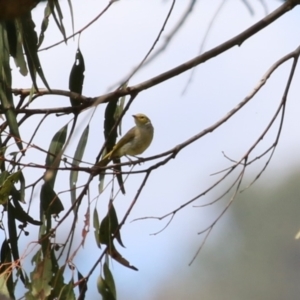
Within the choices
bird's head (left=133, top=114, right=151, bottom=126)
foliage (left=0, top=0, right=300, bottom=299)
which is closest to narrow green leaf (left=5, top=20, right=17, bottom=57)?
foliage (left=0, top=0, right=300, bottom=299)

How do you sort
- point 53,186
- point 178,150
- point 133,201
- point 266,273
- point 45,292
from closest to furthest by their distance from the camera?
point 178,150 < point 133,201 < point 45,292 < point 53,186 < point 266,273

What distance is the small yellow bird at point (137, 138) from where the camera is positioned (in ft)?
8.15

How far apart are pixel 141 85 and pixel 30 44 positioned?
9.8 inches

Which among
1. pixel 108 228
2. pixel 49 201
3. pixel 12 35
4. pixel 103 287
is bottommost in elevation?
pixel 103 287

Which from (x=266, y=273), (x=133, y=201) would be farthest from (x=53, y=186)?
(x=266, y=273)

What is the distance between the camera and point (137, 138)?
270 centimetres

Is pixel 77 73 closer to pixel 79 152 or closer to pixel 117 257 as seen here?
pixel 79 152

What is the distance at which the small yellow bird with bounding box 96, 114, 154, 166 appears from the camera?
8.15 ft

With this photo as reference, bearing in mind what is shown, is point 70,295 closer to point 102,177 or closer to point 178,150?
point 102,177

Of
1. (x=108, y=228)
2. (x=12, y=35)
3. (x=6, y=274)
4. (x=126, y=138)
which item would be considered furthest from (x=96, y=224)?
(x=126, y=138)

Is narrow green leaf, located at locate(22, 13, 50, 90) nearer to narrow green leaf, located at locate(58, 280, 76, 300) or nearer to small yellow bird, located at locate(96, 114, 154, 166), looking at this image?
narrow green leaf, located at locate(58, 280, 76, 300)

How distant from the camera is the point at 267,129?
1580mm

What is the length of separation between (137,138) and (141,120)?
28cm

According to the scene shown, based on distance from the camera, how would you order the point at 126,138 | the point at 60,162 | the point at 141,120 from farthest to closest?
the point at 141,120
the point at 126,138
the point at 60,162
